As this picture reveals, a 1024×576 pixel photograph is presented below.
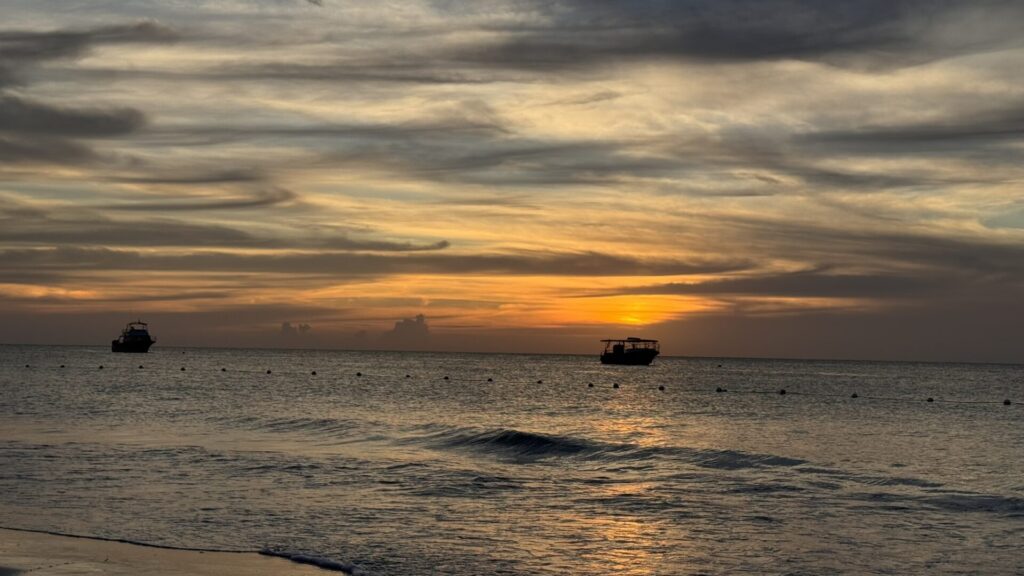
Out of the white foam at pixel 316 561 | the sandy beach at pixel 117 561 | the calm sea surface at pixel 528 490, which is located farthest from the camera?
the calm sea surface at pixel 528 490

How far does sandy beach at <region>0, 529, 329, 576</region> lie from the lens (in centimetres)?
2005

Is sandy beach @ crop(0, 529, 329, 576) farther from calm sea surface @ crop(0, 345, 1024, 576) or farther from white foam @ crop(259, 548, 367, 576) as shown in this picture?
calm sea surface @ crop(0, 345, 1024, 576)

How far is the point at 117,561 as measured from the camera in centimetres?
2103

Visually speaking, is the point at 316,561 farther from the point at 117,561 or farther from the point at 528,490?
the point at 528,490

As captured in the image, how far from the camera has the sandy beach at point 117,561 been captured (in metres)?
20.0

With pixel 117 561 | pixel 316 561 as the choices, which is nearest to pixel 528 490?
pixel 316 561

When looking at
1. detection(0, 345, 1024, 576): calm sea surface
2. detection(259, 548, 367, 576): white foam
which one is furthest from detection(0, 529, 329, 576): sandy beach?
detection(0, 345, 1024, 576): calm sea surface

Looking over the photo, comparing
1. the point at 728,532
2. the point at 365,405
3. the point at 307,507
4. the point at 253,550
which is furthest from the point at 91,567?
the point at 365,405

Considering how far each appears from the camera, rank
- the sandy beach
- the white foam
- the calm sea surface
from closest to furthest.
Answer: the sandy beach → the white foam → the calm sea surface

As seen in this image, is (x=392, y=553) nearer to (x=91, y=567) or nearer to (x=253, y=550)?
(x=253, y=550)

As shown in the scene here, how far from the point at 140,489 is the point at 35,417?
35107 mm

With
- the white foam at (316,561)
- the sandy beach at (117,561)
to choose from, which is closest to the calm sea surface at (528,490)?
the white foam at (316,561)

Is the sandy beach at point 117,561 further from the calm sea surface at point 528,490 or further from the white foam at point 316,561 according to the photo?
the calm sea surface at point 528,490

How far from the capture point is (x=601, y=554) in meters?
23.0
